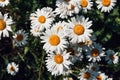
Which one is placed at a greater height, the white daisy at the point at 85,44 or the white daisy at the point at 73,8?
the white daisy at the point at 73,8

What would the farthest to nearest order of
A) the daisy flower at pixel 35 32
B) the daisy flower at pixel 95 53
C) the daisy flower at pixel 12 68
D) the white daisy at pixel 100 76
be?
the daisy flower at pixel 12 68 → the white daisy at pixel 100 76 → the daisy flower at pixel 95 53 → the daisy flower at pixel 35 32

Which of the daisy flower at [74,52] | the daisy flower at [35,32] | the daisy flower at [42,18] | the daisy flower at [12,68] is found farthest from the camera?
the daisy flower at [12,68]

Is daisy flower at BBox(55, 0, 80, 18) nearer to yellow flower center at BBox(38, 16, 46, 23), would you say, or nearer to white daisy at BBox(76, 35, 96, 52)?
yellow flower center at BBox(38, 16, 46, 23)

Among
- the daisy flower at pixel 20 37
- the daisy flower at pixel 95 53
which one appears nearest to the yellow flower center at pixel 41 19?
the daisy flower at pixel 20 37

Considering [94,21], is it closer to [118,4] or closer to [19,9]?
[118,4]

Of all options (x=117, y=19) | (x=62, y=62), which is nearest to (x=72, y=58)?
(x=62, y=62)

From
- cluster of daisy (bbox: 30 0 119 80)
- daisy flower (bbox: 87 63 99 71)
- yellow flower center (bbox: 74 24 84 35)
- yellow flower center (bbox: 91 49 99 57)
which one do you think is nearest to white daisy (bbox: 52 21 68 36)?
cluster of daisy (bbox: 30 0 119 80)

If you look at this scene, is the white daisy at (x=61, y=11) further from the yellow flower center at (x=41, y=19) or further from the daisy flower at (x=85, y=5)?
the daisy flower at (x=85, y=5)

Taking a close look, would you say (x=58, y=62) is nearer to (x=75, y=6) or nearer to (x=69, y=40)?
(x=69, y=40)
